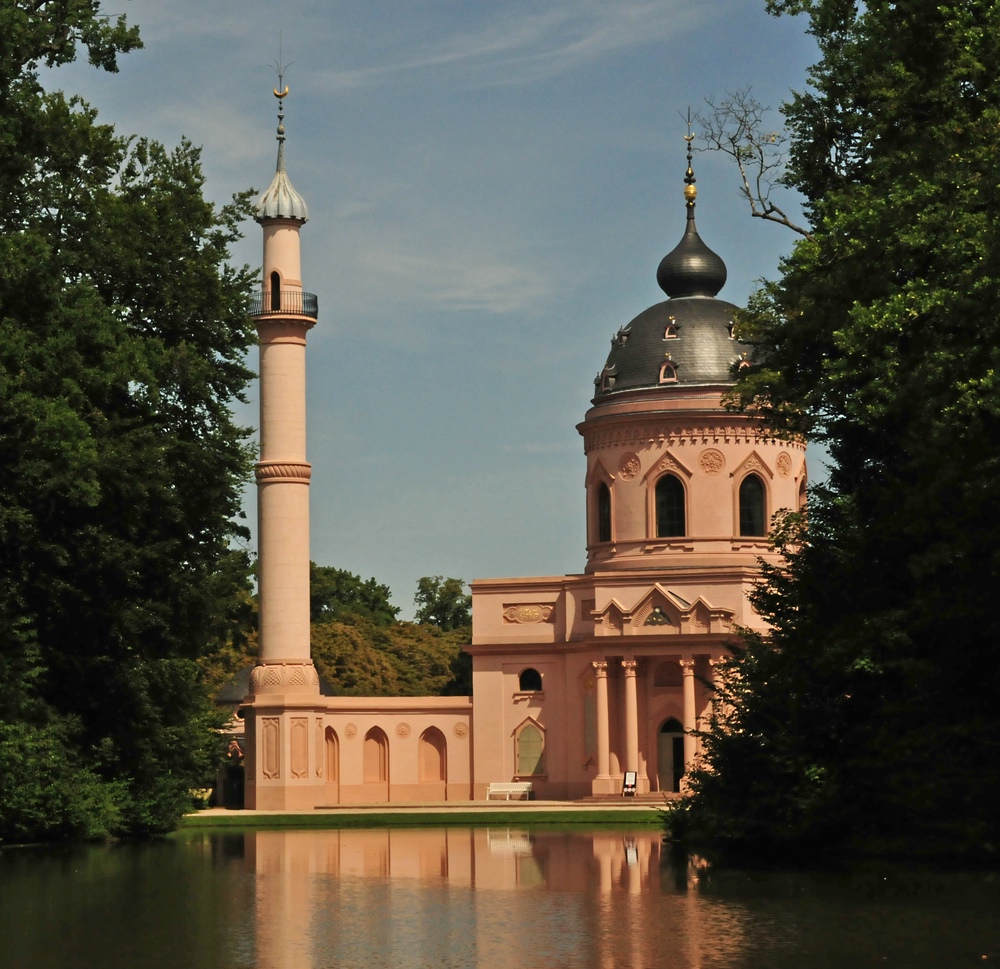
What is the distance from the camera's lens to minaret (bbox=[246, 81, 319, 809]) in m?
58.2

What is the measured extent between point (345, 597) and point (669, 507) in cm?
4339

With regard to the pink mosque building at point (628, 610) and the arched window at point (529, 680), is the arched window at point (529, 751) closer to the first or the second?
the pink mosque building at point (628, 610)

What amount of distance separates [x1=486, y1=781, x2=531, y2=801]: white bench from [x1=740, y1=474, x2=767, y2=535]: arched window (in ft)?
39.0

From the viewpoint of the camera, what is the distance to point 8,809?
98.8ft

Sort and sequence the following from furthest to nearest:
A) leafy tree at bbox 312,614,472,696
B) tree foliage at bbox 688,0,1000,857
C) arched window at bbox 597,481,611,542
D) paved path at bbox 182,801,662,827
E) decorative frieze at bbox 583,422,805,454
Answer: leafy tree at bbox 312,614,472,696, arched window at bbox 597,481,611,542, decorative frieze at bbox 583,422,805,454, paved path at bbox 182,801,662,827, tree foliage at bbox 688,0,1000,857

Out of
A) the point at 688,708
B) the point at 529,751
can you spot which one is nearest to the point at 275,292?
the point at 529,751

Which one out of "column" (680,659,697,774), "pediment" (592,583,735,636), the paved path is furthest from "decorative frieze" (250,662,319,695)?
"column" (680,659,697,774)

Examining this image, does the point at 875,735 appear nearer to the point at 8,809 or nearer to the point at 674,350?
the point at 8,809

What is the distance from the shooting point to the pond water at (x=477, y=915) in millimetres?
15109

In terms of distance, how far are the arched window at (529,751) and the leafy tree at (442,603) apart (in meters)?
40.6

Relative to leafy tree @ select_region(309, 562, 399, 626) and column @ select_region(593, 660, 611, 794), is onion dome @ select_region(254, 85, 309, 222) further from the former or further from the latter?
leafy tree @ select_region(309, 562, 399, 626)

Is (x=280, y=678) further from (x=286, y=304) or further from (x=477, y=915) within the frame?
(x=477, y=915)

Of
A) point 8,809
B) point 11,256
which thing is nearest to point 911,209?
point 11,256

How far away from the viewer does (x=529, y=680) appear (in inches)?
2682
